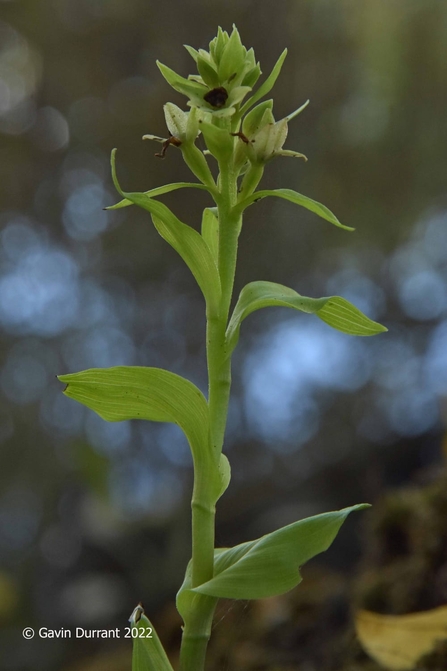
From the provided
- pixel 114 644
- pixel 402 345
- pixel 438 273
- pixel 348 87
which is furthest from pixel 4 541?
pixel 348 87

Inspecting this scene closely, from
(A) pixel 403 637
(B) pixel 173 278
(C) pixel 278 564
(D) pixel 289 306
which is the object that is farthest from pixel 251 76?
(B) pixel 173 278

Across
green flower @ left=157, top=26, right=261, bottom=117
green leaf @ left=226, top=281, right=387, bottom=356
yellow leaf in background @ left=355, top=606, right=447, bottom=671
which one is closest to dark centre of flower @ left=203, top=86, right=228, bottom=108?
green flower @ left=157, top=26, right=261, bottom=117

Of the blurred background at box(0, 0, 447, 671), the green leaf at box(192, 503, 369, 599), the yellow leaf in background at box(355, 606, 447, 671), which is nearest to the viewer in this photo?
the green leaf at box(192, 503, 369, 599)

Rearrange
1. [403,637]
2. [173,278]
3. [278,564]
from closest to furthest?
[278,564] < [403,637] < [173,278]

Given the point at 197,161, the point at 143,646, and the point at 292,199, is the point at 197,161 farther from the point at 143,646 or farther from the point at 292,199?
the point at 143,646

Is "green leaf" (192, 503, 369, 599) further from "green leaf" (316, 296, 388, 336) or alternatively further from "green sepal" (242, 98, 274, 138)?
"green sepal" (242, 98, 274, 138)

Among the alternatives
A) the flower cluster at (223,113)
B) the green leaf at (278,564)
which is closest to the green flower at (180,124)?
the flower cluster at (223,113)
